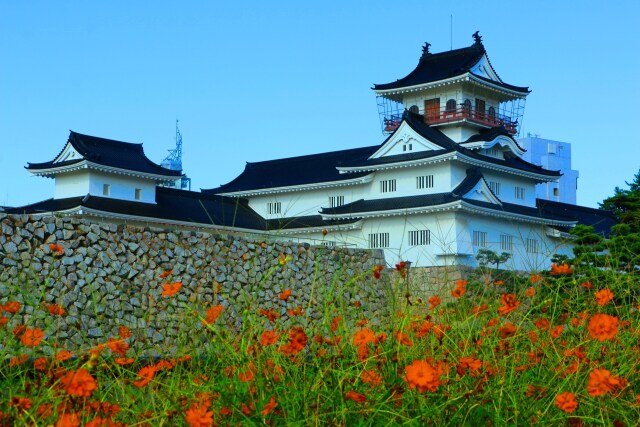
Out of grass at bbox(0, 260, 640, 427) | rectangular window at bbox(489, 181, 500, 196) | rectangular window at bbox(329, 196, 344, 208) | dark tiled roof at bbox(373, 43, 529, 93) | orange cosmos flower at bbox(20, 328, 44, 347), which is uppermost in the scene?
dark tiled roof at bbox(373, 43, 529, 93)

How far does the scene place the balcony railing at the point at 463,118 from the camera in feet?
101

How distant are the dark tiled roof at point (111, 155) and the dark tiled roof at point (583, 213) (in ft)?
46.9

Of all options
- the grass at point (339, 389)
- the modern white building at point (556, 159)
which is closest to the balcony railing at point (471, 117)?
the modern white building at point (556, 159)

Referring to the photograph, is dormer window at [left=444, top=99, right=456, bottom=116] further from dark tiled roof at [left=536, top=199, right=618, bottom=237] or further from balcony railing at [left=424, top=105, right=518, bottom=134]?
dark tiled roof at [left=536, top=199, right=618, bottom=237]

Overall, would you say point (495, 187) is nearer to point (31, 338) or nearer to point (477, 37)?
point (477, 37)

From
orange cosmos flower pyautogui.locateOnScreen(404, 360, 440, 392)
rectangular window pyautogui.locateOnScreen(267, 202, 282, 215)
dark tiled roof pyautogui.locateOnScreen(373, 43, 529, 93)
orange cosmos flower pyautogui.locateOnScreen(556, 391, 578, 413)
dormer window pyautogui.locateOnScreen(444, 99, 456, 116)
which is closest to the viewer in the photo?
orange cosmos flower pyautogui.locateOnScreen(404, 360, 440, 392)

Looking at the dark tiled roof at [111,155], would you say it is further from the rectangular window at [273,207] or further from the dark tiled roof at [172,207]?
the rectangular window at [273,207]

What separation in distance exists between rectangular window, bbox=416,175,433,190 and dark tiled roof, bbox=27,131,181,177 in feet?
28.4

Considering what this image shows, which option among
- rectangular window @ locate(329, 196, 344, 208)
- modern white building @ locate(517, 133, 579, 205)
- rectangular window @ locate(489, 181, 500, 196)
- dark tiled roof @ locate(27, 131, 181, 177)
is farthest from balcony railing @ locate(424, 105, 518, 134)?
modern white building @ locate(517, 133, 579, 205)

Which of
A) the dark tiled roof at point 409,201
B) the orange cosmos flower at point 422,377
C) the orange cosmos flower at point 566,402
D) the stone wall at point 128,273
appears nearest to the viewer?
the orange cosmos flower at point 422,377

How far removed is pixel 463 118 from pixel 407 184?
3.33m

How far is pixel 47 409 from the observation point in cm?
261

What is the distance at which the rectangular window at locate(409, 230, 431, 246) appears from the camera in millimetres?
27775

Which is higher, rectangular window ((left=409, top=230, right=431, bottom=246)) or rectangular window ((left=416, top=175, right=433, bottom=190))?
rectangular window ((left=416, top=175, right=433, bottom=190))
